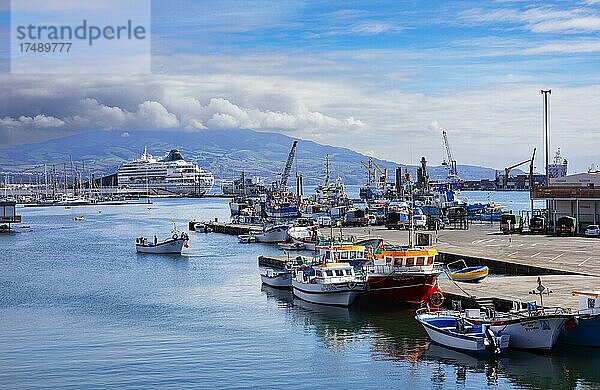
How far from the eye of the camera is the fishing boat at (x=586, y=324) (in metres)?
29.1

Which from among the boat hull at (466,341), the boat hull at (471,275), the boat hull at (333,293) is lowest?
the boat hull at (466,341)

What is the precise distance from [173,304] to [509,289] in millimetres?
16263

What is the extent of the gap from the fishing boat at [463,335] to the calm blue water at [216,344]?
440mm

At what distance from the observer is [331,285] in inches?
1586

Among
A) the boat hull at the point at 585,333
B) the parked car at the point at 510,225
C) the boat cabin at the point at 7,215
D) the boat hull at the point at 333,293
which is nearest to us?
the boat hull at the point at 585,333

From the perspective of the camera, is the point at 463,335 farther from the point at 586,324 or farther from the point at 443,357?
the point at 586,324

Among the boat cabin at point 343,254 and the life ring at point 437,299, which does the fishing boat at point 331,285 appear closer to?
the boat cabin at point 343,254

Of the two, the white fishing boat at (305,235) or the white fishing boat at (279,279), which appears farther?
the white fishing boat at (305,235)

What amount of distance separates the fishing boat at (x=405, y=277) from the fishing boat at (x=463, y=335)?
714 centimetres

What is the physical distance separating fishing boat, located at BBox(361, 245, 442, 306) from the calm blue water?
4.52 feet

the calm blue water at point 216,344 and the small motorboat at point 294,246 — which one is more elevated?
the small motorboat at point 294,246

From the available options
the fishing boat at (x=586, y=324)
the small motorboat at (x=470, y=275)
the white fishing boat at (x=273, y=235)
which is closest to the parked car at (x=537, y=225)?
Result: the white fishing boat at (x=273, y=235)

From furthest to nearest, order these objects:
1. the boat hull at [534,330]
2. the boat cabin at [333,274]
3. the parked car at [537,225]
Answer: the parked car at [537,225], the boat cabin at [333,274], the boat hull at [534,330]

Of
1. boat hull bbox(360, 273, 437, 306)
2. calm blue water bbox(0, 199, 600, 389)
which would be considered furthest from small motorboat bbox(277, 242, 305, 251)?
boat hull bbox(360, 273, 437, 306)
